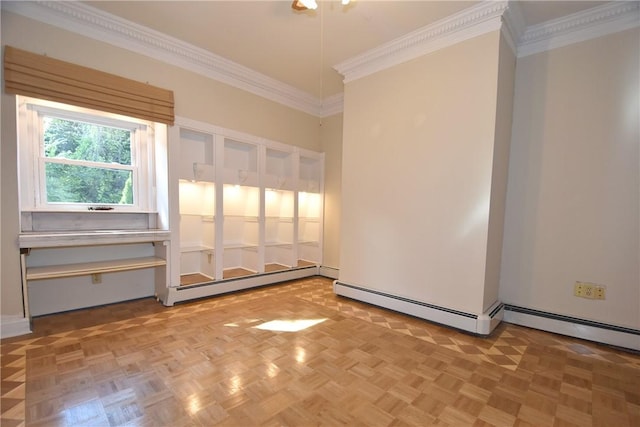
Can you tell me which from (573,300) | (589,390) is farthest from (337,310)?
(573,300)

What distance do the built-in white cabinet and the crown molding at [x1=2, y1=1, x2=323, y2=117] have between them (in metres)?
0.66

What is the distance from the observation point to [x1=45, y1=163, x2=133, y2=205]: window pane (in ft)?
8.59

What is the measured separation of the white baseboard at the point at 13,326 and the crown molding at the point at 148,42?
8.01 ft

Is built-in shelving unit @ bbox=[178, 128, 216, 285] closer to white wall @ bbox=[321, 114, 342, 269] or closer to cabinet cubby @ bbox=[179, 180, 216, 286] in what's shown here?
cabinet cubby @ bbox=[179, 180, 216, 286]

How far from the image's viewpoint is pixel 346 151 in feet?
11.1

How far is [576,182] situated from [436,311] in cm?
168

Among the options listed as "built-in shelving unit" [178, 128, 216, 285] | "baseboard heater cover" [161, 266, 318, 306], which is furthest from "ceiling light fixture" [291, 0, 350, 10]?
"baseboard heater cover" [161, 266, 318, 306]

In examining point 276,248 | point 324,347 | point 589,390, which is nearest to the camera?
point 589,390

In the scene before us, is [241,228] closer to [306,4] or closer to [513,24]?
[306,4]

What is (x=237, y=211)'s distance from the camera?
3.93 metres

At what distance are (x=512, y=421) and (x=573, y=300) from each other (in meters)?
1.67

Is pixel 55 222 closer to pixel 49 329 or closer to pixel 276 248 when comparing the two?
pixel 49 329

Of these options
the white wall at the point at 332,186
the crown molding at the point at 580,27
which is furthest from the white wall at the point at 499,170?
the white wall at the point at 332,186

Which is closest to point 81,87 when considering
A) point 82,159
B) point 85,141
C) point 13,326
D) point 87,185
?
point 85,141
